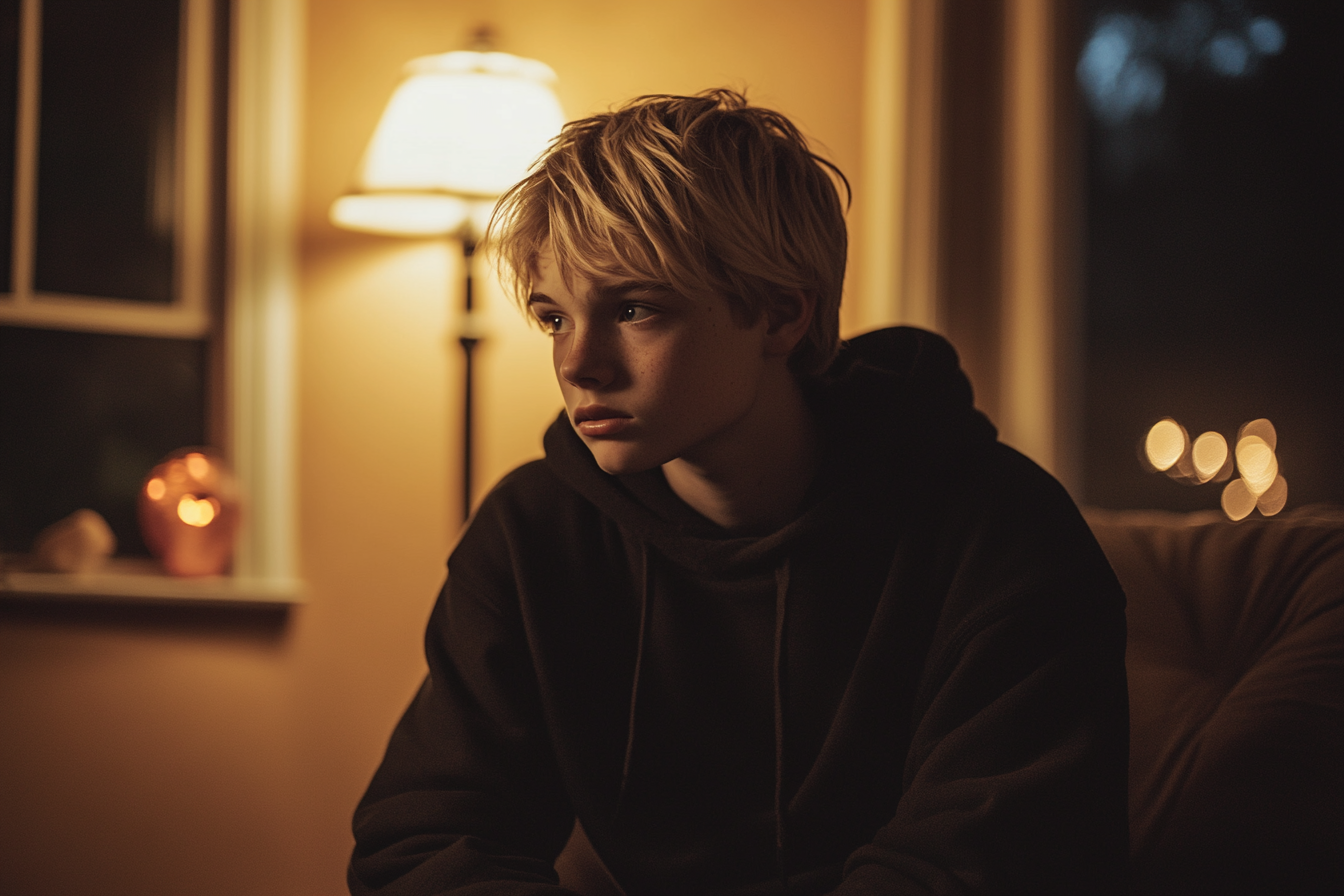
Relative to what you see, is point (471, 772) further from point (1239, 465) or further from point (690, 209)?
point (1239, 465)

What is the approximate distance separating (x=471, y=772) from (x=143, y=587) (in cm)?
115

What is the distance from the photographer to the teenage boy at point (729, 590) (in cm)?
100

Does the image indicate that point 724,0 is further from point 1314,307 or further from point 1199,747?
point 1199,747

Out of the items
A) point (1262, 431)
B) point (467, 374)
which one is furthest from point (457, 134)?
point (1262, 431)

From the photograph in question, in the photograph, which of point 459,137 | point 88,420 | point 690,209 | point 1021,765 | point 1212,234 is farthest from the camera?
point 1212,234

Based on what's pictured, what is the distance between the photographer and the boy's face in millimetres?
1016

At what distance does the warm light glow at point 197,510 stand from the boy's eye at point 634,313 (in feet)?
4.09

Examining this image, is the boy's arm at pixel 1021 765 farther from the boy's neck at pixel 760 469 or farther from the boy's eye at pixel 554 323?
the boy's eye at pixel 554 323

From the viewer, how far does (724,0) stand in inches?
91.5

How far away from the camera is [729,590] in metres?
1.16

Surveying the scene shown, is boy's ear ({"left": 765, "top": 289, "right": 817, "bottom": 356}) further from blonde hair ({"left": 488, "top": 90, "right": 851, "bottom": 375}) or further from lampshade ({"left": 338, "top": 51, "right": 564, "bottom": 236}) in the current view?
lampshade ({"left": 338, "top": 51, "right": 564, "bottom": 236})

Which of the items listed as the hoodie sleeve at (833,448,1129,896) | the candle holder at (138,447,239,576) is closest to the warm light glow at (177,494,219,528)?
the candle holder at (138,447,239,576)

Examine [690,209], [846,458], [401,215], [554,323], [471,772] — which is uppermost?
[401,215]

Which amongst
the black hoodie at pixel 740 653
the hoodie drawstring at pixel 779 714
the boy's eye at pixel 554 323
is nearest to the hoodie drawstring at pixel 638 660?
the black hoodie at pixel 740 653
